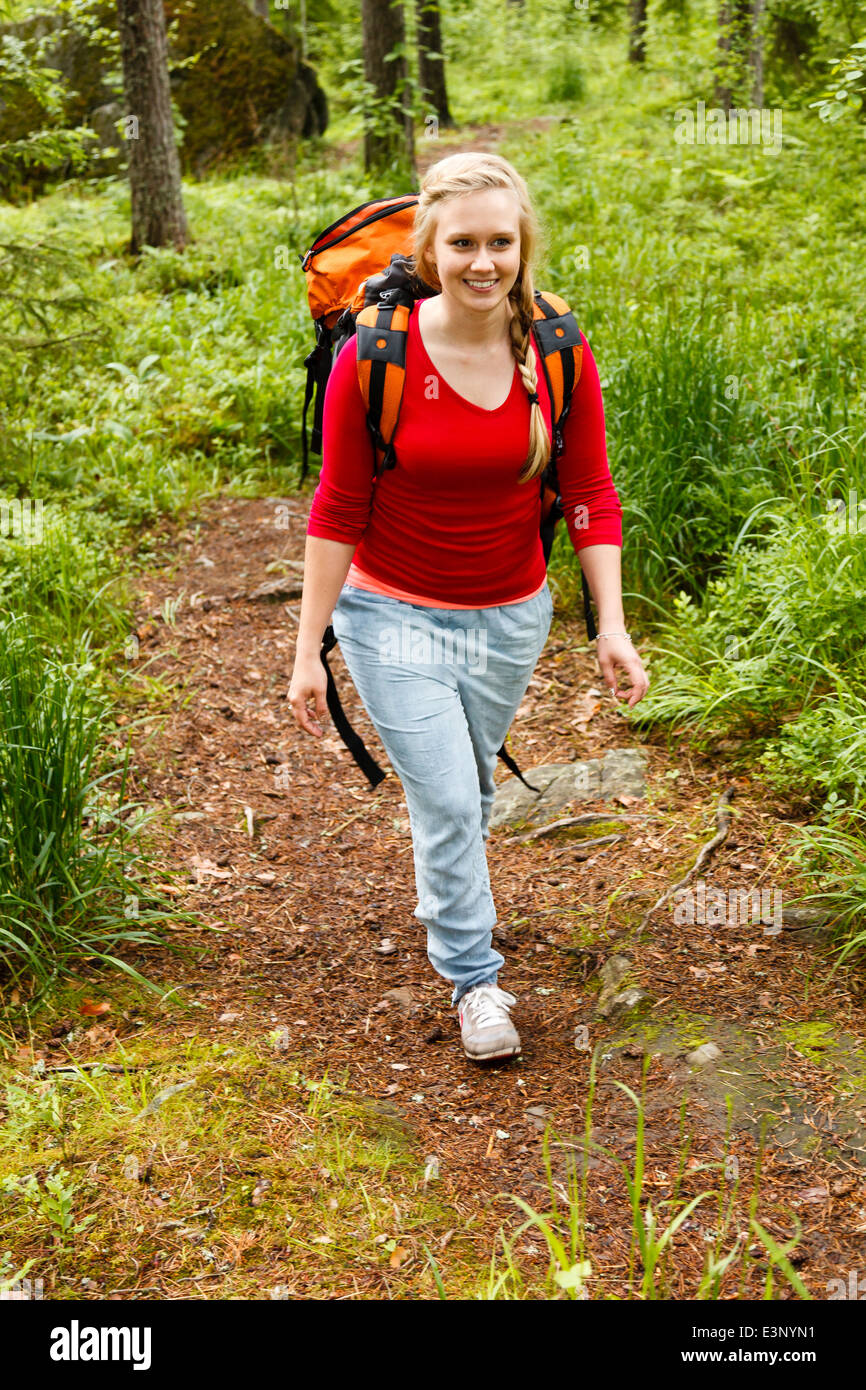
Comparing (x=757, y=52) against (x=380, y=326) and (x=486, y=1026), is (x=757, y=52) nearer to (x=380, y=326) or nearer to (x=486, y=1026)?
(x=380, y=326)

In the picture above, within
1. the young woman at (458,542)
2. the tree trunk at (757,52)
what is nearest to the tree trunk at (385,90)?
the tree trunk at (757,52)

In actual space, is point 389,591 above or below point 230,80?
below

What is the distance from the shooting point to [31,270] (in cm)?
546

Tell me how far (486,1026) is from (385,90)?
10546 millimetres

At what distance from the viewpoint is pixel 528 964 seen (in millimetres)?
3537

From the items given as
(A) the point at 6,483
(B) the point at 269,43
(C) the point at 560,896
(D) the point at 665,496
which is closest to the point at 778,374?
(D) the point at 665,496

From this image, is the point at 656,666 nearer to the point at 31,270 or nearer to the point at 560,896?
the point at 560,896

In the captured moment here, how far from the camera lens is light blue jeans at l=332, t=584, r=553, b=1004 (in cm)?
284

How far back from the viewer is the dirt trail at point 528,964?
2.61 meters

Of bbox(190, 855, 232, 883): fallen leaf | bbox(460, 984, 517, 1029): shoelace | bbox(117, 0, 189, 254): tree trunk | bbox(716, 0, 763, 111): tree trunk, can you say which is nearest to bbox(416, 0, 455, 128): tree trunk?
bbox(716, 0, 763, 111): tree trunk

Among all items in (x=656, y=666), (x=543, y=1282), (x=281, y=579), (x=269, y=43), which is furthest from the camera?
(x=269, y=43)

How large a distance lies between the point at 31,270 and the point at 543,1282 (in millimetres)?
5110

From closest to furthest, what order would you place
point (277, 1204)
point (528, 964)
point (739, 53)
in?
1. point (277, 1204)
2. point (528, 964)
3. point (739, 53)

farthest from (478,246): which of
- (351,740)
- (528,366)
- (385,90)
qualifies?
(385,90)
